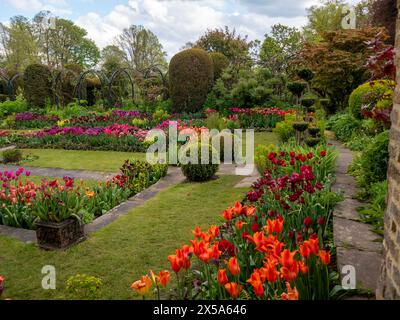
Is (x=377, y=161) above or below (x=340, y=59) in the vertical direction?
below

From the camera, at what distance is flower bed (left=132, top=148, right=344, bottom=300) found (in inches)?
78.1

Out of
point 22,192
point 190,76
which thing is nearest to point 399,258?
point 22,192

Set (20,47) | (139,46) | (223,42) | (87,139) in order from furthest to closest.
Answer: (139,46) → (20,47) → (223,42) → (87,139)

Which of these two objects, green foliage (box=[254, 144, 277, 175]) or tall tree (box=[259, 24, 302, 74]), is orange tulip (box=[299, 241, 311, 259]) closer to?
green foliage (box=[254, 144, 277, 175])

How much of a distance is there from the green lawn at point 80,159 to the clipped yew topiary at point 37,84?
34.8 ft

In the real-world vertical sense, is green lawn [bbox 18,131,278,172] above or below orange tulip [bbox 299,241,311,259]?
below

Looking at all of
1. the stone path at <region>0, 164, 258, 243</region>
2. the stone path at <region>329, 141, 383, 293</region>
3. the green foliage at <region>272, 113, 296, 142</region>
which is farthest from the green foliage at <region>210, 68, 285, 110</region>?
the stone path at <region>329, 141, 383, 293</region>

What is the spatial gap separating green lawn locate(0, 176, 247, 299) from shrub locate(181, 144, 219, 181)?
1.16 m

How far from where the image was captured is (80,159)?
31.4 feet

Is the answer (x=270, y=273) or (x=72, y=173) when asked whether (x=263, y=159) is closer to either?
(x=270, y=273)

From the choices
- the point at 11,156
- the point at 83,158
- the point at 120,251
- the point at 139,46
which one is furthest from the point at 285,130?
the point at 139,46

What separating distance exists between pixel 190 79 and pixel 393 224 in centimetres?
1440

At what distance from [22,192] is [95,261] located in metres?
2.14
